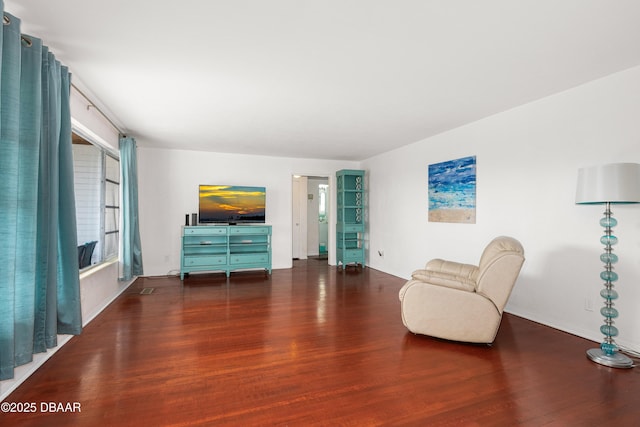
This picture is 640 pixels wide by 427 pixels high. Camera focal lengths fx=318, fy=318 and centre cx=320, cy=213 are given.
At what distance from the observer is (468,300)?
289cm

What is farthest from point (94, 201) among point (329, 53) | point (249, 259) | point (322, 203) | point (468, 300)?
point (322, 203)

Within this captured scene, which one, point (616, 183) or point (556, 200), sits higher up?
point (616, 183)

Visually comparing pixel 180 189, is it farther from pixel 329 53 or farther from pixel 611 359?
pixel 611 359

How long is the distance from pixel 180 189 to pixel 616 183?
624 centimetres

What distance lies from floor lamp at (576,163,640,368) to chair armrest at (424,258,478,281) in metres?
1.07

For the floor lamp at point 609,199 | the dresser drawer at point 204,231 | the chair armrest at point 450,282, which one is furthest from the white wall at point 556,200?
the dresser drawer at point 204,231

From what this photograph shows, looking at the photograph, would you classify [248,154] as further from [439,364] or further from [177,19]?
[439,364]

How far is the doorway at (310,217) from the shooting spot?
8281 millimetres

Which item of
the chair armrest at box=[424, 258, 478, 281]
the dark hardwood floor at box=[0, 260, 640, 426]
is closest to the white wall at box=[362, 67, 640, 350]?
the dark hardwood floor at box=[0, 260, 640, 426]

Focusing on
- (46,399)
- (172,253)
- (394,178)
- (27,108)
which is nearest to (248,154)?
(172,253)

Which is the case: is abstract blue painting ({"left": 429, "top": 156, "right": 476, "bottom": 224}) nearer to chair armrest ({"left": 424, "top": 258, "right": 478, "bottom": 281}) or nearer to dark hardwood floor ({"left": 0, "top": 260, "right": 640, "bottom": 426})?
chair armrest ({"left": 424, "top": 258, "right": 478, "bottom": 281})

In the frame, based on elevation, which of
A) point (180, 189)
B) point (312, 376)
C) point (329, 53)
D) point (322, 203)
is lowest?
point (312, 376)

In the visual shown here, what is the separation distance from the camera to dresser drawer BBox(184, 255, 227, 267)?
223 inches

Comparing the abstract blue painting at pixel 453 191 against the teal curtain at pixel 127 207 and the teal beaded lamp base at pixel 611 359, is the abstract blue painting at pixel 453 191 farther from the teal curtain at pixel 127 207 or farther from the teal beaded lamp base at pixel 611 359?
the teal curtain at pixel 127 207
